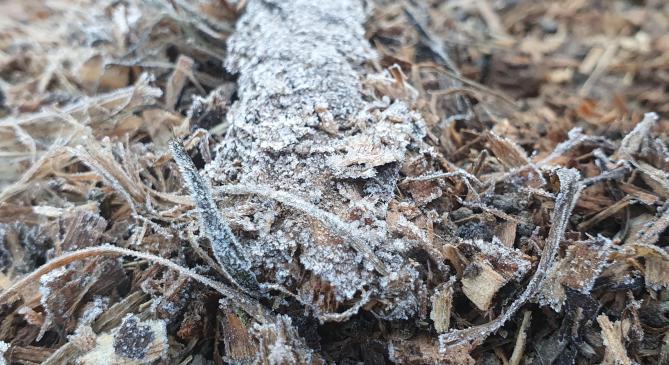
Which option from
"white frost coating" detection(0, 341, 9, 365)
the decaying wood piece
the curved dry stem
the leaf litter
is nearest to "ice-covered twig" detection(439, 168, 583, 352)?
the leaf litter

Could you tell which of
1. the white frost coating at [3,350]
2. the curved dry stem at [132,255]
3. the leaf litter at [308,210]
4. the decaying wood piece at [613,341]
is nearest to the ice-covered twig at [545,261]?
the leaf litter at [308,210]

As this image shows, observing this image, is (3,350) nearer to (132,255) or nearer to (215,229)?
(132,255)

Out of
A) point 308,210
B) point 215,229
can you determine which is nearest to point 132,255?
point 215,229

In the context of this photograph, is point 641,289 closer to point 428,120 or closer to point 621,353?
point 621,353

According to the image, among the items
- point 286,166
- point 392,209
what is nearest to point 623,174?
point 392,209

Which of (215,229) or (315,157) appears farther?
(315,157)

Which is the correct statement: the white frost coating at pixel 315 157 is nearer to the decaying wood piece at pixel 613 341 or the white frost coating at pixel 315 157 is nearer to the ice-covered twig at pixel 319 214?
the ice-covered twig at pixel 319 214
